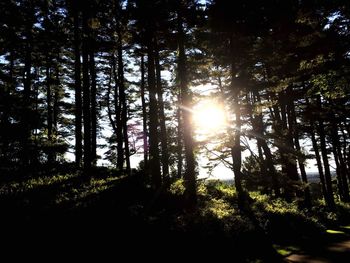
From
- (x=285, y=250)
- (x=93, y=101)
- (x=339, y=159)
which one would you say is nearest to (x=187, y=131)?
(x=285, y=250)

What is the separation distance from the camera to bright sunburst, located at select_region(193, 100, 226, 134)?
17.3 metres

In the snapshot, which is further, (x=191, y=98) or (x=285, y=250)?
(x=191, y=98)

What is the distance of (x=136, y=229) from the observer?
384 inches

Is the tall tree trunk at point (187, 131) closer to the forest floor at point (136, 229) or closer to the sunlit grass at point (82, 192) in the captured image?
the forest floor at point (136, 229)

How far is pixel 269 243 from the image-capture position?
11.8 m

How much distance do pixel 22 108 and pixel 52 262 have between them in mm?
8276

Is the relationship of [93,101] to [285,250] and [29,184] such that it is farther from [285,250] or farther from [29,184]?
[285,250]

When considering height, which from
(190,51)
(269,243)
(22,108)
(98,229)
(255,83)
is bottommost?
(269,243)

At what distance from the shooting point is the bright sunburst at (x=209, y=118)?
17344 mm

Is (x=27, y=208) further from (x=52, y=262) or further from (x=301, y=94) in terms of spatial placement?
(x=301, y=94)

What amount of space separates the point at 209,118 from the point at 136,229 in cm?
931

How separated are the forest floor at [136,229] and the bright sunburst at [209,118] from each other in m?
4.35

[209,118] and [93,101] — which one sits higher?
→ [93,101]

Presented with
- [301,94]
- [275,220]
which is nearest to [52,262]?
[275,220]
